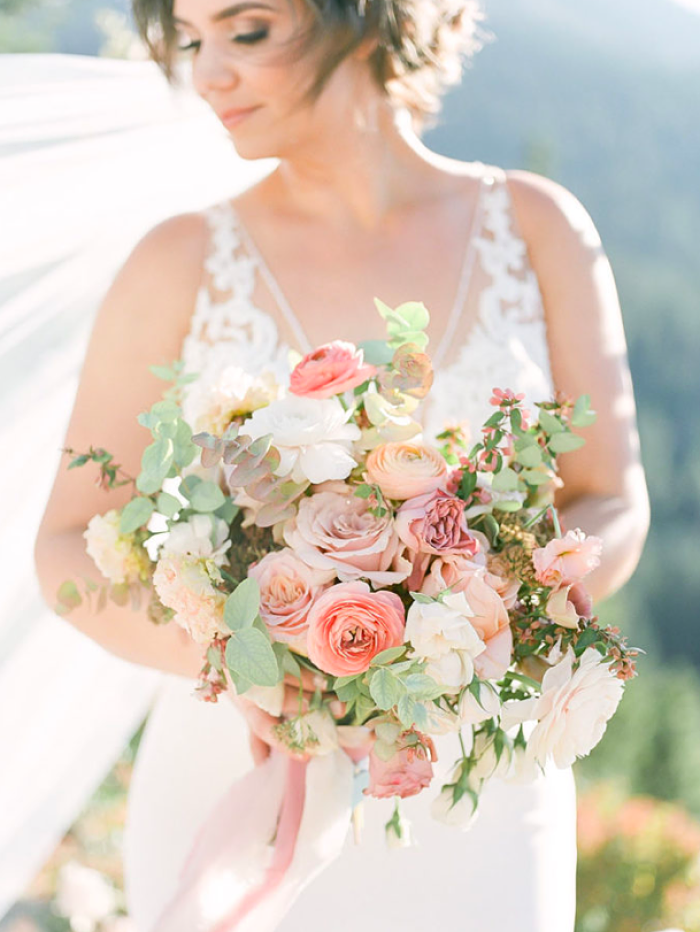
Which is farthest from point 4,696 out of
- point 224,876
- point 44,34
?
point 44,34

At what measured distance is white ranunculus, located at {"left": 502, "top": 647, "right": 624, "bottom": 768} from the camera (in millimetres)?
1123

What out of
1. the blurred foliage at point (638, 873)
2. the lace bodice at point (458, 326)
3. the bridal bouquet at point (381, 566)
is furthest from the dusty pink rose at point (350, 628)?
the blurred foliage at point (638, 873)

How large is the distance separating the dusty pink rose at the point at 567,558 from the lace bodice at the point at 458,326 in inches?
27.1

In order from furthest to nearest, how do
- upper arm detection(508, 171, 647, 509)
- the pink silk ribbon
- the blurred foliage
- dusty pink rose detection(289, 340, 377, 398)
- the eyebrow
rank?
the blurred foliage, upper arm detection(508, 171, 647, 509), the eyebrow, the pink silk ribbon, dusty pink rose detection(289, 340, 377, 398)

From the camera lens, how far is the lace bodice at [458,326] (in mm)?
1881

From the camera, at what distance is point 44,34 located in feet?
15.3

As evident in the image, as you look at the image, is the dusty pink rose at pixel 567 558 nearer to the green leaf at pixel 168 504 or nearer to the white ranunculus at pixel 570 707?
the white ranunculus at pixel 570 707

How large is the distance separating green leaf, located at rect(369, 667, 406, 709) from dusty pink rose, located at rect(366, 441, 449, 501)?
0.20 meters

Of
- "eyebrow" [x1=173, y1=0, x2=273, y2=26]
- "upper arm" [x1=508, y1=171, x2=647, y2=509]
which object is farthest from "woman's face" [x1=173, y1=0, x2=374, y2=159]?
"upper arm" [x1=508, y1=171, x2=647, y2=509]

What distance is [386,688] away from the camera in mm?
1100

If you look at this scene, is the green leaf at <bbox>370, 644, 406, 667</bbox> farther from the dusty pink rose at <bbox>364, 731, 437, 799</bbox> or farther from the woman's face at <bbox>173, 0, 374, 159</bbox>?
the woman's face at <bbox>173, 0, 374, 159</bbox>

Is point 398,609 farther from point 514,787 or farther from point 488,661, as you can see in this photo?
point 514,787

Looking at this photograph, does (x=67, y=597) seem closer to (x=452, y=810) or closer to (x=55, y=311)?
(x=452, y=810)

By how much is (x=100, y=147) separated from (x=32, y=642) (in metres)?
0.98
